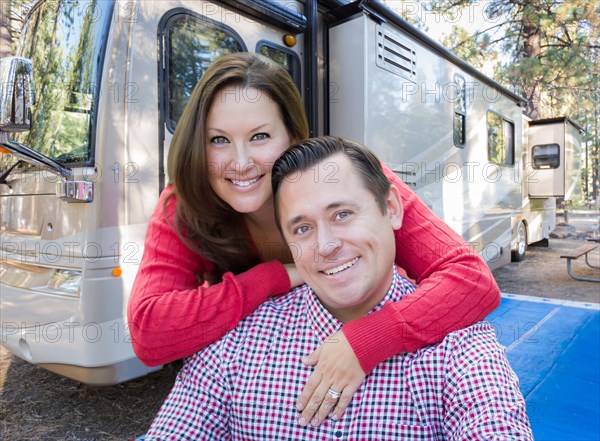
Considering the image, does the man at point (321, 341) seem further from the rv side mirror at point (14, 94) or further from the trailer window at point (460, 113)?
the trailer window at point (460, 113)

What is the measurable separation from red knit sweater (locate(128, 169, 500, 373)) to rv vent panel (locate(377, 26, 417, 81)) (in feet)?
7.24

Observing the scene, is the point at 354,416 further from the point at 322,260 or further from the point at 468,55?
the point at 468,55

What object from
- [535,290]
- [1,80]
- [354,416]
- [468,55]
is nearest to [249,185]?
[354,416]

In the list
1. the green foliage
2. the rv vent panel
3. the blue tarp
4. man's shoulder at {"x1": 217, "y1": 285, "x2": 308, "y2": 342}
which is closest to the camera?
man's shoulder at {"x1": 217, "y1": 285, "x2": 308, "y2": 342}

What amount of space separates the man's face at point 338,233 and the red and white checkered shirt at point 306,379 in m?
0.14

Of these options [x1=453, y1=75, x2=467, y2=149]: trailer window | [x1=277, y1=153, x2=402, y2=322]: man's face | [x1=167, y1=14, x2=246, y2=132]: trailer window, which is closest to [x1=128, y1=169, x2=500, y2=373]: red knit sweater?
[x1=277, y1=153, x2=402, y2=322]: man's face

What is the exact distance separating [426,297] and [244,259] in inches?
29.0

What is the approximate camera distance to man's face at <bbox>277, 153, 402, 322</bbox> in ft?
3.96

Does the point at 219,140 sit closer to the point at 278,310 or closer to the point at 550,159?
the point at 278,310

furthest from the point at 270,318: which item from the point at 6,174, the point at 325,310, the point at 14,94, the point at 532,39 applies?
the point at 532,39

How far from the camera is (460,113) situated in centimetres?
516

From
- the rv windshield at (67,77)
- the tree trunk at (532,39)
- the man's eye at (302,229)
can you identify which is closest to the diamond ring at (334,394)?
the man's eye at (302,229)

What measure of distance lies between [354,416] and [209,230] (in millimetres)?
840

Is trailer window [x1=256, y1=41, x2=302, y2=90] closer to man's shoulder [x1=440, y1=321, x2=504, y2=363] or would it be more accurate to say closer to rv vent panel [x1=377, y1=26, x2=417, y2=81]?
rv vent panel [x1=377, y1=26, x2=417, y2=81]
